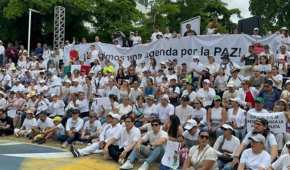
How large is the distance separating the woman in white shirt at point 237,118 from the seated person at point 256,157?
213cm

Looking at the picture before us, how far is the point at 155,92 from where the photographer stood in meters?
15.2

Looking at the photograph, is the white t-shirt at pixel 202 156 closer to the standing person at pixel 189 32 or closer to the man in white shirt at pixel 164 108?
the man in white shirt at pixel 164 108

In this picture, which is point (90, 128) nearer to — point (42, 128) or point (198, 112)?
point (42, 128)

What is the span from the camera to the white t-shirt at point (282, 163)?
8.96 m

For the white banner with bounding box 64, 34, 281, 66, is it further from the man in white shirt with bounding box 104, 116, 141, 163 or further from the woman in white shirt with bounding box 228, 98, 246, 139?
the man in white shirt with bounding box 104, 116, 141, 163

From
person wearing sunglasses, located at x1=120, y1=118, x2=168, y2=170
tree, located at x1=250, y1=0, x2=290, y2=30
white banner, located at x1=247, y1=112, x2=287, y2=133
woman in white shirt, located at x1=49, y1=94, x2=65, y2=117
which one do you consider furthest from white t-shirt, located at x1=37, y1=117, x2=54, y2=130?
tree, located at x1=250, y1=0, x2=290, y2=30

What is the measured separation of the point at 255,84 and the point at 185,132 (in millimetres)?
3089

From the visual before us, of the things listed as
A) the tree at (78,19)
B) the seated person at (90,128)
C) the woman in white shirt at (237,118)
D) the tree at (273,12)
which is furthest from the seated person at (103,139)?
the tree at (273,12)

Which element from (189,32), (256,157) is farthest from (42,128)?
(256,157)

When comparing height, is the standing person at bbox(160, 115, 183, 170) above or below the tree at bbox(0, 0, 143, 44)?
below

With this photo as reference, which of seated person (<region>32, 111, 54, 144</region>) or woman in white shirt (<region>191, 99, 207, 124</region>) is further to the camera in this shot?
seated person (<region>32, 111, 54, 144</region>)

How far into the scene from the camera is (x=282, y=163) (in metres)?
9.02

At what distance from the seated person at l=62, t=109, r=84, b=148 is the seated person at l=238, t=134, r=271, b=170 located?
6.24 meters

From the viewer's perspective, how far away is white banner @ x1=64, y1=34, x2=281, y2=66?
57.1 feet
